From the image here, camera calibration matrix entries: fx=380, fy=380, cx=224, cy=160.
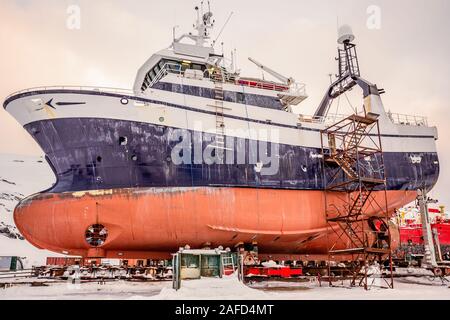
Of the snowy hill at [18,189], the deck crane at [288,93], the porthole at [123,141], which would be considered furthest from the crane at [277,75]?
the snowy hill at [18,189]

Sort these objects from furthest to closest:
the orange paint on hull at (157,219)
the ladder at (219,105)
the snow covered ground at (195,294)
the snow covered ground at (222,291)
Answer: the ladder at (219,105) → the orange paint on hull at (157,219) → the snow covered ground at (222,291) → the snow covered ground at (195,294)

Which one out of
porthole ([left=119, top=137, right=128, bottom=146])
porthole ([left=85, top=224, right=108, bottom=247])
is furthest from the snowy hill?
porthole ([left=119, top=137, right=128, bottom=146])

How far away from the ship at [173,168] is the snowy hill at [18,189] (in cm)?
2448

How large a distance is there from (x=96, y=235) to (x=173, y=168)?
4284 millimetres

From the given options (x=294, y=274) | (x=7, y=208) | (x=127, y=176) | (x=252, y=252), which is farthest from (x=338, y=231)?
(x=7, y=208)

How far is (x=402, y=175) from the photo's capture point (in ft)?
71.1

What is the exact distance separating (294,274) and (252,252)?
2331mm

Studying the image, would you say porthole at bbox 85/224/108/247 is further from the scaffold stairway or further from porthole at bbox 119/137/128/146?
the scaffold stairway

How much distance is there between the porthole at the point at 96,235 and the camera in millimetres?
15922

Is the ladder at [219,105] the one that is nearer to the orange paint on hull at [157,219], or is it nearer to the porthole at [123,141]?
the orange paint on hull at [157,219]

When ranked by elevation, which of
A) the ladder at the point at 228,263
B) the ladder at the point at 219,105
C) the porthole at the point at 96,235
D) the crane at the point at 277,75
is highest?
the crane at the point at 277,75

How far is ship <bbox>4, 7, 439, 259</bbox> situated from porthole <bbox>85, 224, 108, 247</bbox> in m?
0.04
